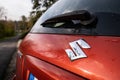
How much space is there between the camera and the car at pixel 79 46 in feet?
4.07

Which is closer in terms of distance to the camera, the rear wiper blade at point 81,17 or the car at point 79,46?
the car at point 79,46

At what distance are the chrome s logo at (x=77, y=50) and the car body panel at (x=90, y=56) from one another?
1cm

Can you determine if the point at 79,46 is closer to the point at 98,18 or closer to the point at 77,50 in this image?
the point at 77,50

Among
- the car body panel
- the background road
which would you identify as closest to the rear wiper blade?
the car body panel

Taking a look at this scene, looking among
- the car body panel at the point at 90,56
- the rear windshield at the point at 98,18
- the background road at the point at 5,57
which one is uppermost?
the rear windshield at the point at 98,18

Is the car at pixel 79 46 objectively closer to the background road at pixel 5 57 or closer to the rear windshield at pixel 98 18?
the rear windshield at pixel 98 18

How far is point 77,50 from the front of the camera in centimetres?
139

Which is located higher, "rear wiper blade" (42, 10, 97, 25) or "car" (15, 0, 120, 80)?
"rear wiper blade" (42, 10, 97, 25)

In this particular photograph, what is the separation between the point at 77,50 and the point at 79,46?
0.03 meters

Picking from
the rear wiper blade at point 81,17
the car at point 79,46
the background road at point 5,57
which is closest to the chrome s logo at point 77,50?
the car at point 79,46

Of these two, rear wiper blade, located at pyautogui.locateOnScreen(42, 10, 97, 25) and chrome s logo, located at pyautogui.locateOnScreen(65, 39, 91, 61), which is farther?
rear wiper blade, located at pyautogui.locateOnScreen(42, 10, 97, 25)

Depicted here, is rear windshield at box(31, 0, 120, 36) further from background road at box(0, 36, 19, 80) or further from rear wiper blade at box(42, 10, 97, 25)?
background road at box(0, 36, 19, 80)

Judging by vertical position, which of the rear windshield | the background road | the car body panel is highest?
the rear windshield

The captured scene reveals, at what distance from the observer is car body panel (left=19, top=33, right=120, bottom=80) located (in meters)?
1.19
